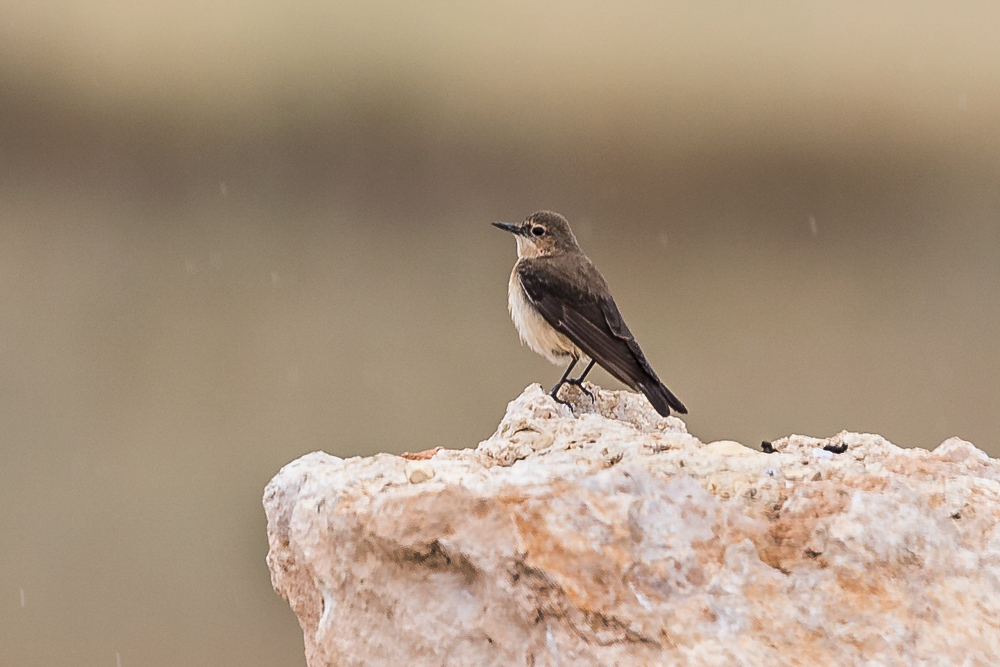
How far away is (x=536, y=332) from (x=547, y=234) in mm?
500

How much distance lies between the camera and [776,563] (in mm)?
1936

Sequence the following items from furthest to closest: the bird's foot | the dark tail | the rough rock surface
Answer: the bird's foot < the dark tail < the rough rock surface

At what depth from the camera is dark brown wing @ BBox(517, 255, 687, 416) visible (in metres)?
3.37

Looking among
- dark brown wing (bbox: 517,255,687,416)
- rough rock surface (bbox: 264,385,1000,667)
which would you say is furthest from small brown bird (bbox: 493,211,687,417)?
rough rock surface (bbox: 264,385,1000,667)

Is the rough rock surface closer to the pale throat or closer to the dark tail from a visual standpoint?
the dark tail

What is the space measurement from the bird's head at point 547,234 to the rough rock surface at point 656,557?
195cm

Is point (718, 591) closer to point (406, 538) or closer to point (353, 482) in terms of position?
point (406, 538)

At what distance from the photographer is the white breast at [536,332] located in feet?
12.6

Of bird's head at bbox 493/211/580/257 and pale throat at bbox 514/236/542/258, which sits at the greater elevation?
bird's head at bbox 493/211/580/257

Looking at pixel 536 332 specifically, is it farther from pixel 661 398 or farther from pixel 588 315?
pixel 661 398

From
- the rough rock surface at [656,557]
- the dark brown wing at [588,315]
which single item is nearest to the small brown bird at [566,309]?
the dark brown wing at [588,315]

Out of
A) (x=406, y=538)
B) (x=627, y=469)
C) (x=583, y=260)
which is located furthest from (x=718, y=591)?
(x=583, y=260)

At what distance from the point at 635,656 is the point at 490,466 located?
61cm

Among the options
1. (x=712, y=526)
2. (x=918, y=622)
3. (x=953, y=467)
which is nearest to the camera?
(x=918, y=622)
